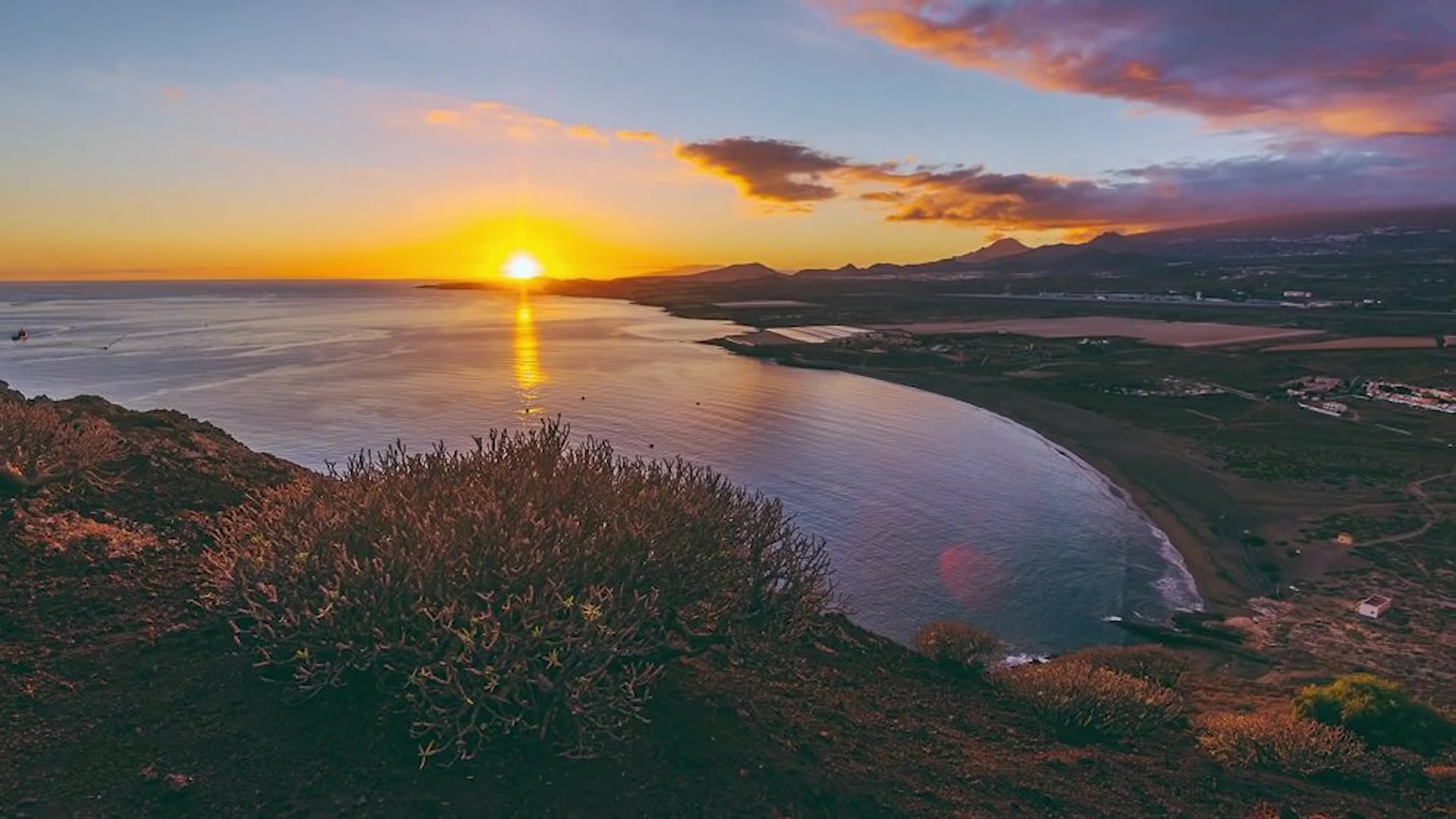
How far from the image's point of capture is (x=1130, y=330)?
127 meters

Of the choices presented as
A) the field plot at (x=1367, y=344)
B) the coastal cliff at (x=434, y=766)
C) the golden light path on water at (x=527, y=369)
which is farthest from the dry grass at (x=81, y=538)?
the field plot at (x=1367, y=344)

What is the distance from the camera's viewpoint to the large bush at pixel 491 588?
9.93 metres

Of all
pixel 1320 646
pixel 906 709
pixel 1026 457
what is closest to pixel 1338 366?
pixel 1026 457

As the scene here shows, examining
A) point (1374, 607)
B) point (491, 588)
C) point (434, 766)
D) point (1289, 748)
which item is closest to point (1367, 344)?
point (1374, 607)

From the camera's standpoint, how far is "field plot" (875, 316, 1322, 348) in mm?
112062

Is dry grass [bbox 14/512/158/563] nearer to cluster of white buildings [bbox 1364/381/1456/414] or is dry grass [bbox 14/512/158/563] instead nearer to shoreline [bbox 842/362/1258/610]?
shoreline [bbox 842/362/1258/610]

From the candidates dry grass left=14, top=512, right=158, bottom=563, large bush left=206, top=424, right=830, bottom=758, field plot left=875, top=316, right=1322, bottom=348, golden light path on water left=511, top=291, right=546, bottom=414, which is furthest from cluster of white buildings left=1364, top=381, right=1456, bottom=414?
dry grass left=14, top=512, right=158, bottom=563

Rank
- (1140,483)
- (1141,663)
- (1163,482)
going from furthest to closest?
(1140,483)
(1163,482)
(1141,663)

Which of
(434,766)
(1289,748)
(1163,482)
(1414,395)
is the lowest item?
(1163,482)

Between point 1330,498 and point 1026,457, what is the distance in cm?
1861

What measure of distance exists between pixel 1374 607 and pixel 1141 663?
1719 cm

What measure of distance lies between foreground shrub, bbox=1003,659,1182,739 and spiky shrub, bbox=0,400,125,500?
840 inches

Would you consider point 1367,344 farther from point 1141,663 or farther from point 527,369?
point 527,369

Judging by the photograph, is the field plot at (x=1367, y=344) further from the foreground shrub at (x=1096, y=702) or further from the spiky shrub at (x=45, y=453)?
the spiky shrub at (x=45, y=453)
